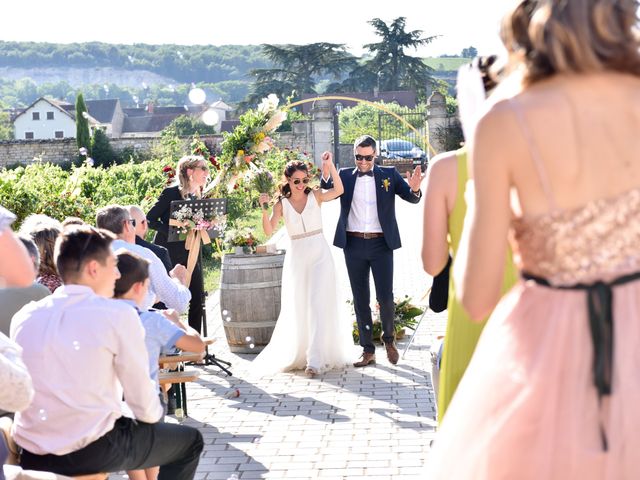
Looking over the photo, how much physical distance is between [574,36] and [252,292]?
765 cm

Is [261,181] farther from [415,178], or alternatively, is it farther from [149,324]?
[149,324]

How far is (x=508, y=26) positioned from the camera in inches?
104

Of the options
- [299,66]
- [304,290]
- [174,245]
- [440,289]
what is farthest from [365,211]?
[299,66]

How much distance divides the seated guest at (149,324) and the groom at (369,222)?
3204 millimetres

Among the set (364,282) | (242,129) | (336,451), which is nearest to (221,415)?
(336,451)

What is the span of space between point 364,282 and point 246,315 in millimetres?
1324

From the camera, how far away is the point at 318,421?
756 centimetres

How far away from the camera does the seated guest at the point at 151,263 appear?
22.7 feet

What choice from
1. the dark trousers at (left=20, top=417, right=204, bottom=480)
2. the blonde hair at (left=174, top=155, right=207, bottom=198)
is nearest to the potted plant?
the blonde hair at (left=174, top=155, right=207, bottom=198)

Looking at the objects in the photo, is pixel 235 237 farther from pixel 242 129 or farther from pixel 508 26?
pixel 508 26

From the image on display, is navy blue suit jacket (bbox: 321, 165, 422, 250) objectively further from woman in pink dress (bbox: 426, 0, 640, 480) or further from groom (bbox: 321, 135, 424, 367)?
woman in pink dress (bbox: 426, 0, 640, 480)

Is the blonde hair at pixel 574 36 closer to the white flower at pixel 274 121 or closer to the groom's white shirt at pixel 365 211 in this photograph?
the groom's white shirt at pixel 365 211

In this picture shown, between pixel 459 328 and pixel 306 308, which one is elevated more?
pixel 459 328

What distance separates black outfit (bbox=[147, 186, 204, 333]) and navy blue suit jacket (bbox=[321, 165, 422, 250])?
4.62ft
